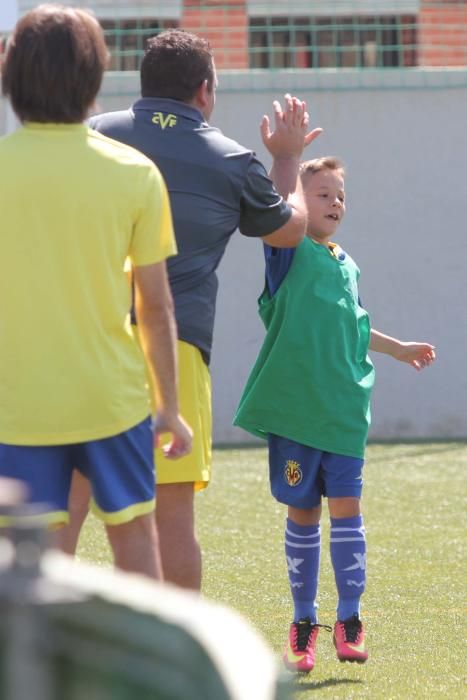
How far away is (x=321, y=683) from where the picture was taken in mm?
4211

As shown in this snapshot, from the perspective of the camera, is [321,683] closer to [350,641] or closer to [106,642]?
[350,641]

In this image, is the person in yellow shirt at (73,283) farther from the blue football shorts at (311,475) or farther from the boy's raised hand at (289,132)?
the blue football shorts at (311,475)

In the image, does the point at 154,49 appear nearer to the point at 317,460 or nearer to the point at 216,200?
the point at 216,200

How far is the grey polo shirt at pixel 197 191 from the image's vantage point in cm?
377

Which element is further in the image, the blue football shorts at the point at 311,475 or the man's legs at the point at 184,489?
the blue football shorts at the point at 311,475

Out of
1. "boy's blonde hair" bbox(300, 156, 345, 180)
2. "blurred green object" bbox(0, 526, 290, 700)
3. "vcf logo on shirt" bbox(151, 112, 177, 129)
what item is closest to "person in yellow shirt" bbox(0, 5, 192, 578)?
"vcf logo on shirt" bbox(151, 112, 177, 129)

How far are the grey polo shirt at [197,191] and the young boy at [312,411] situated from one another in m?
0.80

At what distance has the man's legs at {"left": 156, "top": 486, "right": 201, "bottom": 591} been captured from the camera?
12.4 feet

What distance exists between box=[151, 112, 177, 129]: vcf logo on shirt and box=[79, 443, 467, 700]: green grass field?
5.33 feet

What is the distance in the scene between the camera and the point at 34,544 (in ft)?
4.57

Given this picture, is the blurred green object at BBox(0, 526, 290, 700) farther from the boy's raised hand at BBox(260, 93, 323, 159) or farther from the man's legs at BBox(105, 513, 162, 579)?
the boy's raised hand at BBox(260, 93, 323, 159)

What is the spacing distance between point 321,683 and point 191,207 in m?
1.47

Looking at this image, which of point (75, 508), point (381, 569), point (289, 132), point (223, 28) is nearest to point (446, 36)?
point (223, 28)

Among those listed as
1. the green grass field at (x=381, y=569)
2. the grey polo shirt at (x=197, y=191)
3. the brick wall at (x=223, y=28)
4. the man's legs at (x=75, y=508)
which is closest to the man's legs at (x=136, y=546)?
the man's legs at (x=75, y=508)
